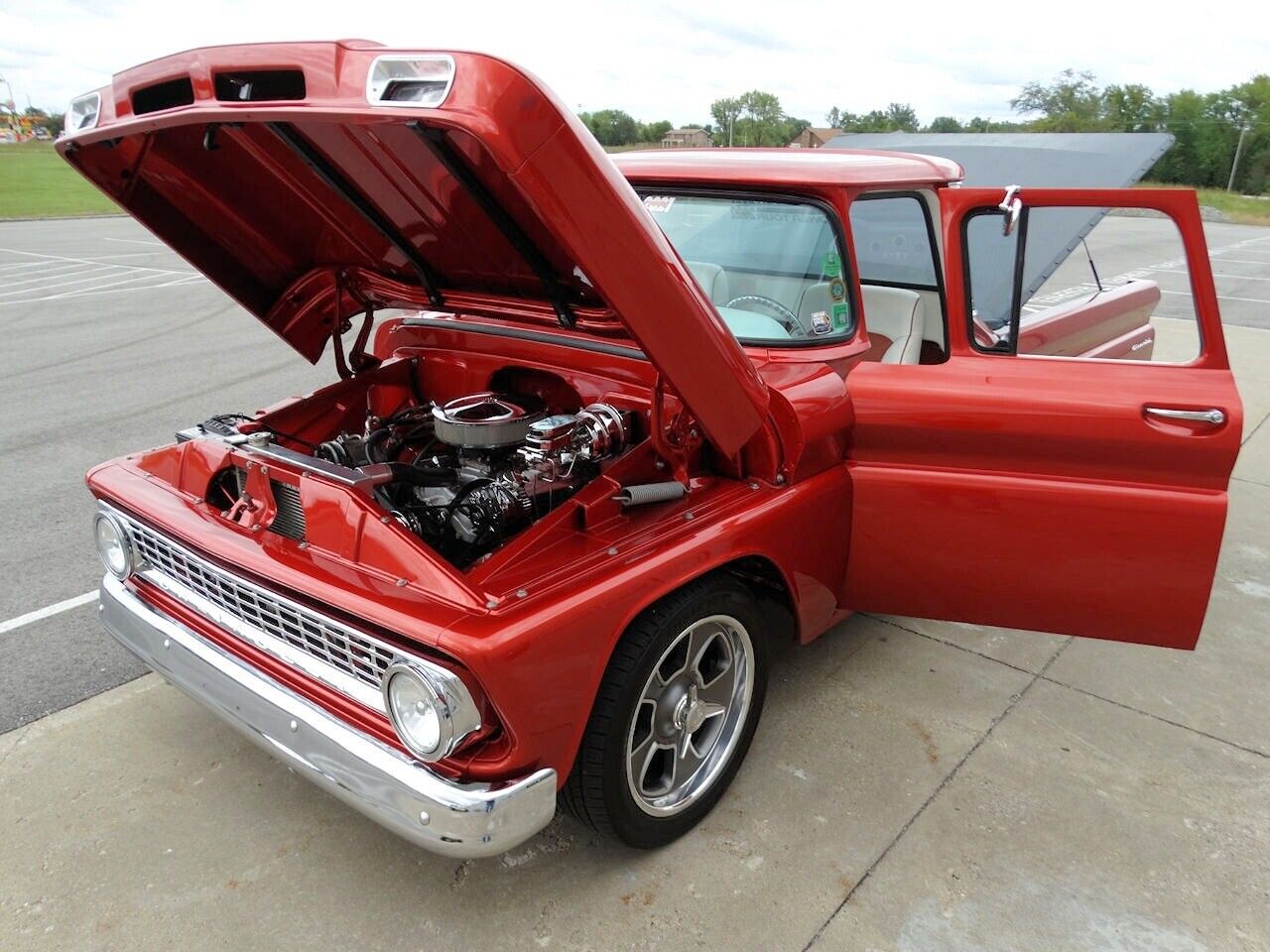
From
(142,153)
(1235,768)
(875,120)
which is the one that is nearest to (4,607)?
(142,153)

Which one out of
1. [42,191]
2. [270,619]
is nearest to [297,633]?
[270,619]

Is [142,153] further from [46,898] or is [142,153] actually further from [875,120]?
[875,120]

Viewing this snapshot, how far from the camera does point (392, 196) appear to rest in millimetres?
2527

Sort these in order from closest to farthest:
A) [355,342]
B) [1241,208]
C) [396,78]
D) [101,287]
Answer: [396,78] < [355,342] < [101,287] < [1241,208]

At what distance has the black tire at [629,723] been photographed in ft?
7.25

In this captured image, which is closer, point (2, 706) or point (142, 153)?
point (142, 153)

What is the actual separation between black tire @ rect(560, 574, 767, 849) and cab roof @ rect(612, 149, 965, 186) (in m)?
1.35

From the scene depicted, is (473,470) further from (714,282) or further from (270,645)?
(714,282)

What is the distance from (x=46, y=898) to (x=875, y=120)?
63.4 metres

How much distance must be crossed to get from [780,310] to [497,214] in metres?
1.08

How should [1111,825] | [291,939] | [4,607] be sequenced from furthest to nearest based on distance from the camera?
1. [4,607]
2. [1111,825]
3. [291,939]

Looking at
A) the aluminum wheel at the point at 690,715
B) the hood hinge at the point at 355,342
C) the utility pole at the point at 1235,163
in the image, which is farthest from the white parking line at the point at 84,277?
the utility pole at the point at 1235,163

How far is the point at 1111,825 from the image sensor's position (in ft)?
8.63

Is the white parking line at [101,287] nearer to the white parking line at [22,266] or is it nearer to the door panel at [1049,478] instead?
the white parking line at [22,266]
